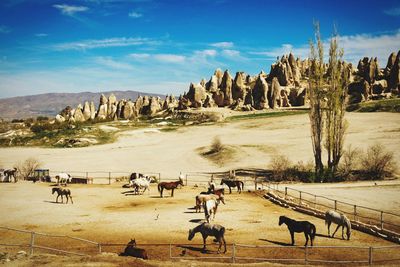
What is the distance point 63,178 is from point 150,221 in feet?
60.8

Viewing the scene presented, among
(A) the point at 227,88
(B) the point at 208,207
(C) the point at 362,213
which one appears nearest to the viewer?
(B) the point at 208,207

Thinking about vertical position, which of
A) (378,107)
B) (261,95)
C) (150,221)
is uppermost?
(261,95)

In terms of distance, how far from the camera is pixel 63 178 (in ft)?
123

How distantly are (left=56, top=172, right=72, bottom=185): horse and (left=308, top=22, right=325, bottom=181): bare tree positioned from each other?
27266 mm

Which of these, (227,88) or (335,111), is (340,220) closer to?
(335,111)

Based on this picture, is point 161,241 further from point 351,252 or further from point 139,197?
point 139,197

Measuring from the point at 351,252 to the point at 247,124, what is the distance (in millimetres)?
74151

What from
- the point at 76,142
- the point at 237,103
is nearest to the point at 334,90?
the point at 76,142

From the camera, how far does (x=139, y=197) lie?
102ft

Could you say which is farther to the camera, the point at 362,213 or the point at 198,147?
the point at 198,147

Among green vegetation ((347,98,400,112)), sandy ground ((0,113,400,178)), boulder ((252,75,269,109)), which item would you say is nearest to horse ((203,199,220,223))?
sandy ground ((0,113,400,178))

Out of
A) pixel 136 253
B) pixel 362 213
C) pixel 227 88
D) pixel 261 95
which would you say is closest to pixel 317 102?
pixel 362 213

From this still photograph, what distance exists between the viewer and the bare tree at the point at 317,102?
136ft

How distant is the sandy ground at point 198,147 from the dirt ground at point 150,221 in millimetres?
16095
